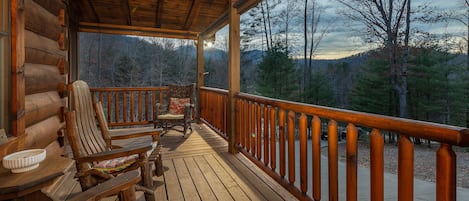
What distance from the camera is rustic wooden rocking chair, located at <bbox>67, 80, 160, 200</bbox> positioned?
6.06ft

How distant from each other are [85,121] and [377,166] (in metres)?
2.38

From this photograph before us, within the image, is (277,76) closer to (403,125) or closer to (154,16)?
(154,16)

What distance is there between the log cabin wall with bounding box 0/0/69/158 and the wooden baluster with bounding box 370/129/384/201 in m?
2.19

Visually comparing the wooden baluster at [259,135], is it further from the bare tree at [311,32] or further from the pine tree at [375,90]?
the bare tree at [311,32]

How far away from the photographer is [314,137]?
1.99 m

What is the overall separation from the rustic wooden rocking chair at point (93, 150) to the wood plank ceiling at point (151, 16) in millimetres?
2833

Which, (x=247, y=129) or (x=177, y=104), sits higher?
(x=177, y=104)

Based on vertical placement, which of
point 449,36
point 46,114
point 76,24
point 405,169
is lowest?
point 405,169

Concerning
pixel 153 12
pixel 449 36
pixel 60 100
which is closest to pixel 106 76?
pixel 153 12

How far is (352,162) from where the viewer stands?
1.65 meters

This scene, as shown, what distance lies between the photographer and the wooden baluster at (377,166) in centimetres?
146

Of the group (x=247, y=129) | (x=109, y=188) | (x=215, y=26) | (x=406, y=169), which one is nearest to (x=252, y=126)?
(x=247, y=129)

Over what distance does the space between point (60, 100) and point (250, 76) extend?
12.4 m

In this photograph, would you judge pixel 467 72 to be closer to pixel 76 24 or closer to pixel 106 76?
pixel 76 24
